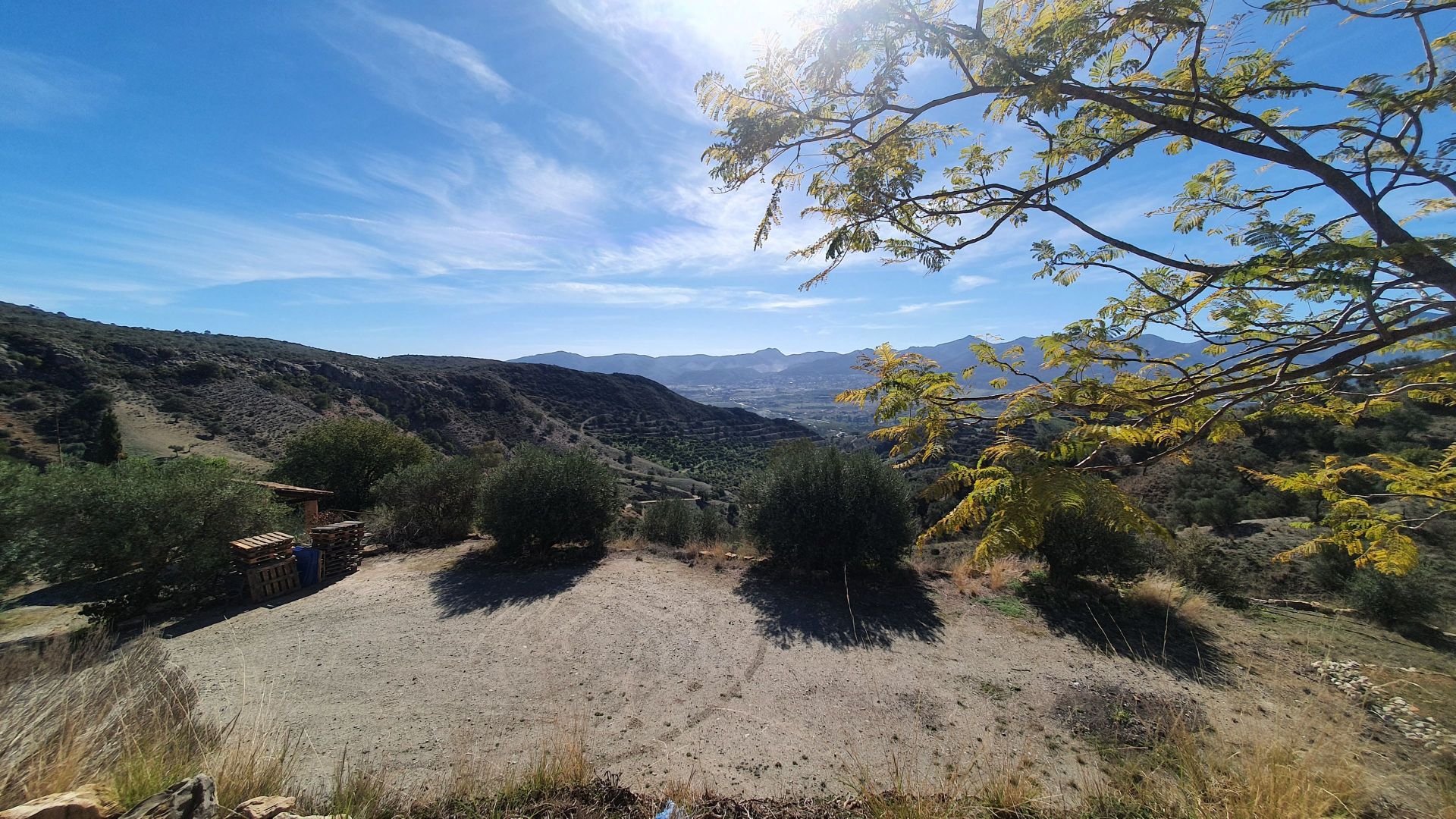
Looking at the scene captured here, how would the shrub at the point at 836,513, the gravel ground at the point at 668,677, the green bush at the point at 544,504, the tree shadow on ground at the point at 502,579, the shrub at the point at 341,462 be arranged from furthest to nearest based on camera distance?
the shrub at the point at 341,462, the green bush at the point at 544,504, the shrub at the point at 836,513, the tree shadow on ground at the point at 502,579, the gravel ground at the point at 668,677

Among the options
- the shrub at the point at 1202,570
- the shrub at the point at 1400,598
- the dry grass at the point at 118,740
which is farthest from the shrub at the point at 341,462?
the shrub at the point at 1400,598

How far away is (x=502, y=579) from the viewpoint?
9141mm

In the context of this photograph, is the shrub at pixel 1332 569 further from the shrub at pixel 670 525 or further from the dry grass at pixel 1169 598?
the shrub at pixel 670 525

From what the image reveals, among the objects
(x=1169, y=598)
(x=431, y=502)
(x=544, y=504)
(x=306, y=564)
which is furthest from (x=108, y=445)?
(x=1169, y=598)

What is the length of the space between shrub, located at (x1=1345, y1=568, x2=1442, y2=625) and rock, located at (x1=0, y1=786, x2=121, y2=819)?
40.9ft

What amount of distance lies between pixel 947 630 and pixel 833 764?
3755 millimetres

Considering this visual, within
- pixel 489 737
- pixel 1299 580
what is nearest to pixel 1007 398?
pixel 489 737

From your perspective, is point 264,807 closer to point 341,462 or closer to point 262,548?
point 262,548

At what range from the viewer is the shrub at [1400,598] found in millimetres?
6801

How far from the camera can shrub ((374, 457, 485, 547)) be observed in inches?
458

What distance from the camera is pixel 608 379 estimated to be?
263 feet

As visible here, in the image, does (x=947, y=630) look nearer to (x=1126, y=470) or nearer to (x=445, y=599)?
(x=1126, y=470)

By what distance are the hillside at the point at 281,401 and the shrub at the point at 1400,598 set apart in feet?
111

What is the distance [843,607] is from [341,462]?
15.0 metres
